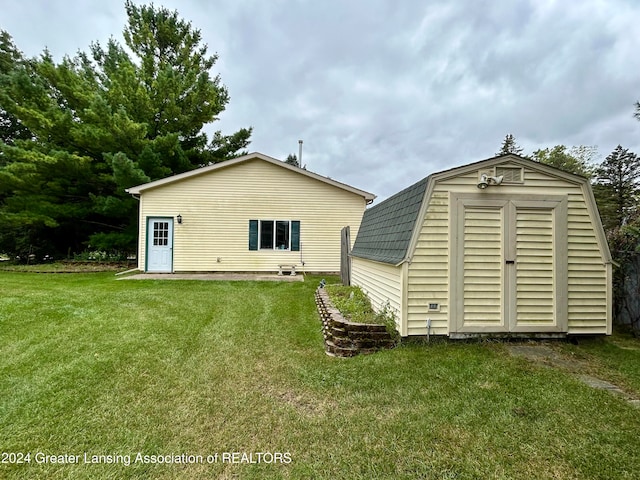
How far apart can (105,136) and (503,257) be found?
14398 mm

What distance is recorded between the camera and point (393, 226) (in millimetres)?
4809

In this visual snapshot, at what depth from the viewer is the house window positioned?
10922mm

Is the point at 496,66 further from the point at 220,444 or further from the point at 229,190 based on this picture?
the point at 220,444

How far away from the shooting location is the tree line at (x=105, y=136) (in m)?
12.1

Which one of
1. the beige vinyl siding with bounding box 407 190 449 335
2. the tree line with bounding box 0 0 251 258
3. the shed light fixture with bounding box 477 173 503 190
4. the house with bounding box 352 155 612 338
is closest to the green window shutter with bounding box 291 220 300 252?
the tree line with bounding box 0 0 251 258

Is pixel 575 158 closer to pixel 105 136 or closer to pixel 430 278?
pixel 430 278

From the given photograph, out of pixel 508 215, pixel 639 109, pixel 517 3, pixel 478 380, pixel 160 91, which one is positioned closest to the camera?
pixel 478 380

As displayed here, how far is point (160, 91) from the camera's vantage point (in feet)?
44.9

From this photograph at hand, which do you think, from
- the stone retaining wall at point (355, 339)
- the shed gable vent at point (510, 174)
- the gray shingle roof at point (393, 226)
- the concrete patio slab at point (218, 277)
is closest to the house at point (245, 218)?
the concrete patio slab at point (218, 277)

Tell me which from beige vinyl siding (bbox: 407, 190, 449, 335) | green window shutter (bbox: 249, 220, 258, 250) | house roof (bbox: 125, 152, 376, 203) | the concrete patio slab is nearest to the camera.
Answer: beige vinyl siding (bbox: 407, 190, 449, 335)

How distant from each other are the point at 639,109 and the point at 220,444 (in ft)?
33.0

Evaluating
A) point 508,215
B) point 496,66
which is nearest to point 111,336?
point 508,215

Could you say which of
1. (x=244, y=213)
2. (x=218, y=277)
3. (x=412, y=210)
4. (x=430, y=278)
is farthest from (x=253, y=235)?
(x=430, y=278)

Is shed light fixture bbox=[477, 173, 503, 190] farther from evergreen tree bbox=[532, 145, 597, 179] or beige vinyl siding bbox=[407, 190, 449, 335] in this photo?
evergreen tree bbox=[532, 145, 597, 179]
